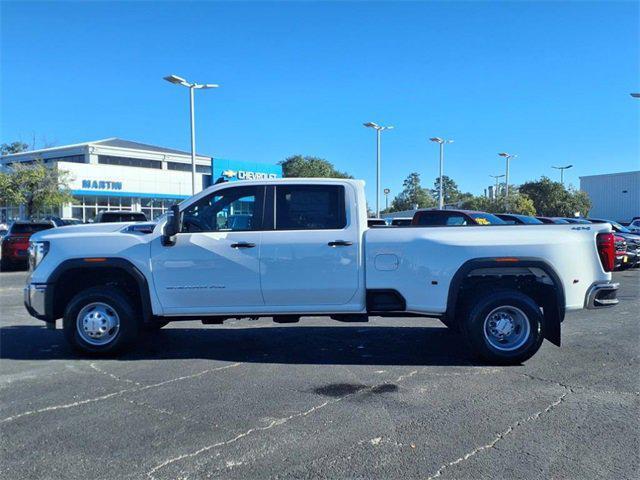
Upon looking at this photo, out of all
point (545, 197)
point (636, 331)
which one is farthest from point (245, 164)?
point (636, 331)

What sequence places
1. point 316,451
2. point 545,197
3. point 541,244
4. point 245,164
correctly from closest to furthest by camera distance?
1. point 316,451
2. point 541,244
3. point 245,164
4. point 545,197

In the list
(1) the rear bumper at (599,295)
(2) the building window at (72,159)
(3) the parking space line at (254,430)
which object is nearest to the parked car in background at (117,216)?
(3) the parking space line at (254,430)

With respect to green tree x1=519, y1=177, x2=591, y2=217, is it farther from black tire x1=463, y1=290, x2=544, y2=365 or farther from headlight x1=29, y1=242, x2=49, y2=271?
headlight x1=29, y1=242, x2=49, y2=271

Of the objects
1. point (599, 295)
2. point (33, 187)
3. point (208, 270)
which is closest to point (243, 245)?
point (208, 270)

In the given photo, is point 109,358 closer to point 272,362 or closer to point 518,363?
point 272,362

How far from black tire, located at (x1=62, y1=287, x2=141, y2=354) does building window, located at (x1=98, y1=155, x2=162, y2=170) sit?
44.8 metres

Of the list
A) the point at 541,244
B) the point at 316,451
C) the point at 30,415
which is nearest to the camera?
the point at 316,451

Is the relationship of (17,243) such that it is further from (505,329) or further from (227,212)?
(505,329)

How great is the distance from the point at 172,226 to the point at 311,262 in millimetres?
1601

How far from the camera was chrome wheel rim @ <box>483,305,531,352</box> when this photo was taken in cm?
593

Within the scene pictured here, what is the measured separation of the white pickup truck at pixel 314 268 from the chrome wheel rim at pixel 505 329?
0.5 inches

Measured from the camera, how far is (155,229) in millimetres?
6109

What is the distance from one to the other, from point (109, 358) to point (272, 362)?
1.91 metres

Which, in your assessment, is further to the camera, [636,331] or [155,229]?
[636,331]
